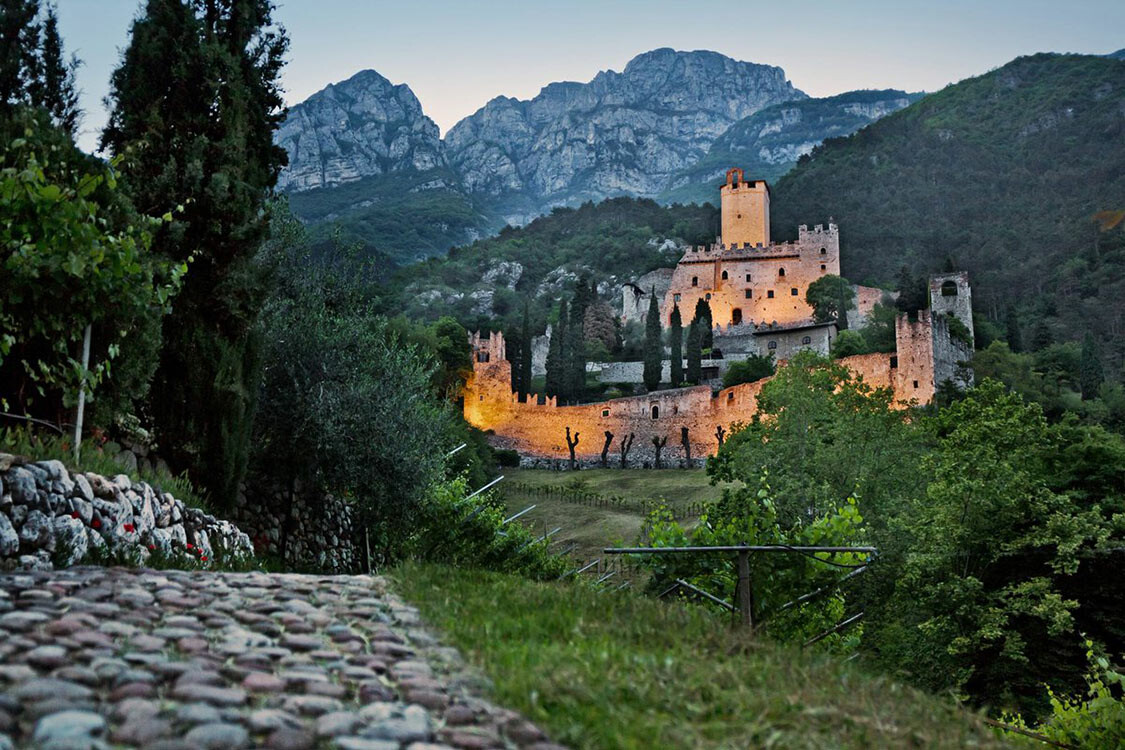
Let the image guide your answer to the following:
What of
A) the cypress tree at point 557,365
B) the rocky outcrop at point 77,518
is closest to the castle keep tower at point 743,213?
the cypress tree at point 557,365

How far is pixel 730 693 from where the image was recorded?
418cm

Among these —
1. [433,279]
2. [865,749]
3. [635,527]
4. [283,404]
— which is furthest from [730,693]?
[433,279]

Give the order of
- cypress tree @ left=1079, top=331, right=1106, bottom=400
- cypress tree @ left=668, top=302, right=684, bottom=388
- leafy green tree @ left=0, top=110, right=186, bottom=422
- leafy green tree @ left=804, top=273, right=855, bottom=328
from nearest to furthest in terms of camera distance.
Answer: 1. leafy green tree @ left=0, top=110, right=186, bottom=422
2. cypress tree @ left=1079, top=331, right=1106, bottom=400
3. cypress tree @ left=668, top=302, right=684, bottom=388
4. leafy green tree @ left=804, top=273, right=855, bottom=328

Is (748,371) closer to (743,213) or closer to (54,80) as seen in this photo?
(743,213)

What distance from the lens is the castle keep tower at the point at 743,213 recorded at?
88375 millimetres

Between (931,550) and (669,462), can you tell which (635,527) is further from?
(669,462)

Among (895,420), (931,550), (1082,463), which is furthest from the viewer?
(895,420)

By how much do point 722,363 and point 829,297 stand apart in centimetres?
1383

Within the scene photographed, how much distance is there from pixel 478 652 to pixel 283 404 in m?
10.3

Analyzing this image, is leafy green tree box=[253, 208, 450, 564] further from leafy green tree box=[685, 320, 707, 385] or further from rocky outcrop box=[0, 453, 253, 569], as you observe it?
leafy green tree box=[685, 320, 707, 385]

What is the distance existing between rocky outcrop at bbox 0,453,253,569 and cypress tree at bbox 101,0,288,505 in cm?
256

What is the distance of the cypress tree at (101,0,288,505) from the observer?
11.2 meters

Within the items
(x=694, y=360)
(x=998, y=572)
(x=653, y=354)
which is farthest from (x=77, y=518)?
(x=653, y=354)

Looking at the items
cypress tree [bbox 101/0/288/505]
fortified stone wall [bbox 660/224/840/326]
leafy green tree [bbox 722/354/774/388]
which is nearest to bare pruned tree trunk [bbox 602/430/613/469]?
leafy green tree [bbox 722/354/774/388]
